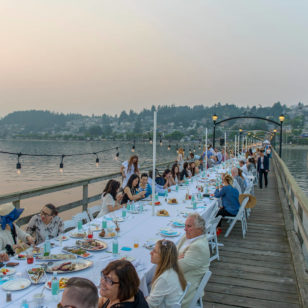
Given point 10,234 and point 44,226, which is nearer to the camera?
point 10,234

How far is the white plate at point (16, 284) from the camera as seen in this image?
8.73 ft

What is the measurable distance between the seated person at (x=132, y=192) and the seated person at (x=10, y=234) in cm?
307

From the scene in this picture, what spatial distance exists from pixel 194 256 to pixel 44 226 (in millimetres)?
2409

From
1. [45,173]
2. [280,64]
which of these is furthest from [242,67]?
[45,173]

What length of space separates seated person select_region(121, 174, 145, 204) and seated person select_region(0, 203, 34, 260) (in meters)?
3.07

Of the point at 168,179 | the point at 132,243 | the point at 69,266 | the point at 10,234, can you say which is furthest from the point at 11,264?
the point at 168,179

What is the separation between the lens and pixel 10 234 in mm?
4203

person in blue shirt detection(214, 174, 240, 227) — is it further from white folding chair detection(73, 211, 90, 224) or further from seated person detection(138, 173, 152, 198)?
white folding chair detection(73, 211, 90, 224)

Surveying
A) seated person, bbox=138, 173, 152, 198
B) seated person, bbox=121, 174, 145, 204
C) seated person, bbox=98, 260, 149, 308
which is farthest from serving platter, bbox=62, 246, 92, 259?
seated person, bbox=138, 173, 152, 198

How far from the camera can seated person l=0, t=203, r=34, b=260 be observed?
157 inches

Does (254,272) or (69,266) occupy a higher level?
(69,266)

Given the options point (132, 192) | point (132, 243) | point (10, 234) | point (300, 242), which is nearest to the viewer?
point (132, 243)

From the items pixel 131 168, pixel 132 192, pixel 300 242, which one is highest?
pixel 131 168

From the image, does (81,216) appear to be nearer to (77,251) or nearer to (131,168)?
(77,251)
